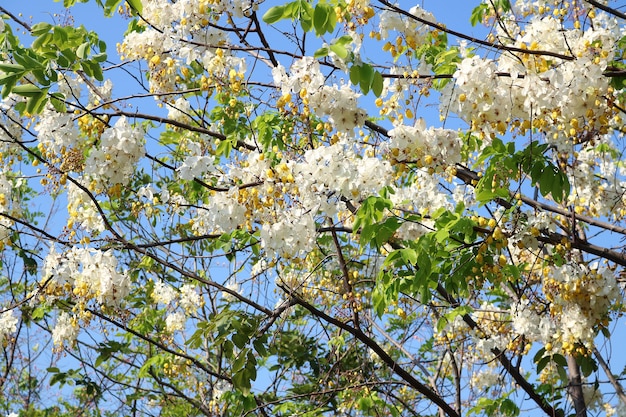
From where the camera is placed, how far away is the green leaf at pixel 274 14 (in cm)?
269

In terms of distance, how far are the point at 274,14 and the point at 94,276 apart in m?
1.82

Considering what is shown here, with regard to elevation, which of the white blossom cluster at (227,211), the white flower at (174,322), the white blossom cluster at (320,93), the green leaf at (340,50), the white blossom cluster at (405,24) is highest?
the white flower at (174,322)

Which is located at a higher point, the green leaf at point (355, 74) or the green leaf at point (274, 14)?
the green leaf at point (274, 14)

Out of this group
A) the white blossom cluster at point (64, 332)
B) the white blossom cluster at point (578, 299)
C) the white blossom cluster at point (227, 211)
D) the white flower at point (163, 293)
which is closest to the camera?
the white blossom cluster at point (227, 211)

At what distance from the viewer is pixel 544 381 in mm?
4875

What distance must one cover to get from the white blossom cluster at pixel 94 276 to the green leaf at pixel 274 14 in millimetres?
1711

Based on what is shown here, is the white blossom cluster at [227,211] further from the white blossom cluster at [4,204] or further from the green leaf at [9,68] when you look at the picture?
the white blossom cluster at [4,204]

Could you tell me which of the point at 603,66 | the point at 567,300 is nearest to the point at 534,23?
the point at 603,66

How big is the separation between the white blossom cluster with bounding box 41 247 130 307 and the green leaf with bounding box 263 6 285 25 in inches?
67.4

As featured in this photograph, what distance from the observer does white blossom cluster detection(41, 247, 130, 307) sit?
3.79m

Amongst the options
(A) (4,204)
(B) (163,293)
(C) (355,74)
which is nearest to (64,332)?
(B) (163,293)

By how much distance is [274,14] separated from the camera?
2711 mm

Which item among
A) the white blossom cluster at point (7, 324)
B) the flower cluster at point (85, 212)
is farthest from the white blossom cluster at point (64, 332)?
the flower cluster at point (85, 212)

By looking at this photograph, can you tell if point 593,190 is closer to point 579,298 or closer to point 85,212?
point 579,298
